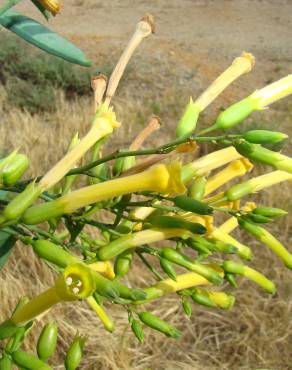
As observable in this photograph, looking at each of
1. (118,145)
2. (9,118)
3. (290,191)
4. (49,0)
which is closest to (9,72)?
(9,118)

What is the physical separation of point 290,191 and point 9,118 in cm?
171

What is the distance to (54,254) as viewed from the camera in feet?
1.90

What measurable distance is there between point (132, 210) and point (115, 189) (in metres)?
0.11

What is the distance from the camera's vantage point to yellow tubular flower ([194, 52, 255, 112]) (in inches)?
28.9

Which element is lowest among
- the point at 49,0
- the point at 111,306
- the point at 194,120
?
the point at 111,306

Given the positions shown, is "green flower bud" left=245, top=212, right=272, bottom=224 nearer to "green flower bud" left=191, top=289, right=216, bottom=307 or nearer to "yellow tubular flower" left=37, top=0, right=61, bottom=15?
"green flower bud" left=191, top=289, right=216, bottom=307

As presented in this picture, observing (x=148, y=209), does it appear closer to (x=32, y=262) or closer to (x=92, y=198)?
(x=92, y=198)

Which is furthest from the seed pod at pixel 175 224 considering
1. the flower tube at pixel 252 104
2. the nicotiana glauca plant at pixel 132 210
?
the flower tube at pixel 252 104

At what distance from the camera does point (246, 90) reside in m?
5.49

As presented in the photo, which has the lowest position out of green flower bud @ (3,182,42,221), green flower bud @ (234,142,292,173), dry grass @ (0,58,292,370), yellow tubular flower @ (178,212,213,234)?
dry grass @ (0,58,292,370)

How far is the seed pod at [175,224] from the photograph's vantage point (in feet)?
2.04

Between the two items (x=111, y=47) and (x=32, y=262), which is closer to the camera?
(x=32, y=262)

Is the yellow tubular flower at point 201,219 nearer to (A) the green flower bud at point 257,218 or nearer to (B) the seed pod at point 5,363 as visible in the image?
(A) the green flower bud at point 257,218

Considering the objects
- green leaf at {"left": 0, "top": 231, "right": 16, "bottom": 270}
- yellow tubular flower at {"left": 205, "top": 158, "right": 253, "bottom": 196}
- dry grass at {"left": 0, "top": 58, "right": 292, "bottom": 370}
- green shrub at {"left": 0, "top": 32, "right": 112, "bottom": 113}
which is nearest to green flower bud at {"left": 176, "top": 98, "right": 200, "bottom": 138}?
yellow tubular flower at {"left": 205, "top": 158, "right": 253, "bottom": 196}
